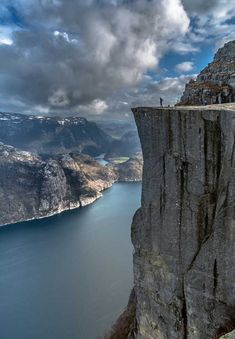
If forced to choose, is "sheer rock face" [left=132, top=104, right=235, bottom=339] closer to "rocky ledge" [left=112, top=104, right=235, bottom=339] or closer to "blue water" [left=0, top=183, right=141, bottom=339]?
"rocky ledge" [left=112, top=104, right=235, bottom=339]

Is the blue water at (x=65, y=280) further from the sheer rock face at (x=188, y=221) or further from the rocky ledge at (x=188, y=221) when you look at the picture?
the sheer rock face at (x=188, y=221)

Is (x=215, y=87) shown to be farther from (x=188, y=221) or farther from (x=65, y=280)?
(x=65, y=280)

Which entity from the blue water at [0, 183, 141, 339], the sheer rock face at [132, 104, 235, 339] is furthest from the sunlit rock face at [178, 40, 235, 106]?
the blue water at [0, 183, 141, 339]

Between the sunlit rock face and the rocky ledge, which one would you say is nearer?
the rocky ledge

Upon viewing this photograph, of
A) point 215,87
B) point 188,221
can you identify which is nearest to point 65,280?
point 215,87

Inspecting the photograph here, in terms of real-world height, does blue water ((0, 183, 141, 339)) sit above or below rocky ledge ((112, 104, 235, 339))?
below

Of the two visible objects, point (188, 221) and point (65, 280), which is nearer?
point (188, 221)
